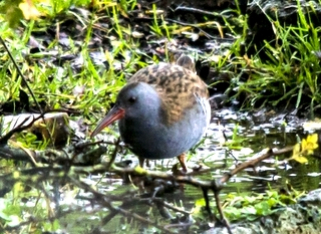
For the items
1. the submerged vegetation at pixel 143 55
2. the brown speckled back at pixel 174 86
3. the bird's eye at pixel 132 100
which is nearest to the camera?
the bird's eye at pixel 132 100

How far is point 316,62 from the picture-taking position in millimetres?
6602

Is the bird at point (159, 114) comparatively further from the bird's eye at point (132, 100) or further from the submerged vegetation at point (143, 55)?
the submerged vegetation at point (143, 55)

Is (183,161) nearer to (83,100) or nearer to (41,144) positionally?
(41,144)

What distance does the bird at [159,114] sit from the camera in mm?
4309

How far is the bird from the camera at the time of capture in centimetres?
431

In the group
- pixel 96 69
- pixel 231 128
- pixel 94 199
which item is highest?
pixel 94 199

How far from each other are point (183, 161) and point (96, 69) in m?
1.95

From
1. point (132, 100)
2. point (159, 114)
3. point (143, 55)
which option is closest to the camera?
point (132, 100)

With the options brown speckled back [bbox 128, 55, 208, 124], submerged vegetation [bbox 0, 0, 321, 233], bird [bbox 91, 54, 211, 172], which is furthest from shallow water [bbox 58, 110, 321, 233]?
brown speckled back [bbox 128, 55, 208, 124]

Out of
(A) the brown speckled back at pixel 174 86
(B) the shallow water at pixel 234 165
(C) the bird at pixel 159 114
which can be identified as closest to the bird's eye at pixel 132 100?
(C) the bird at pixel 159 114

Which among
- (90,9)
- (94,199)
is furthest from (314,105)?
(94,199)

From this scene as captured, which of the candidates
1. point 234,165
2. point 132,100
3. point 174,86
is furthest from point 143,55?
point 132,100

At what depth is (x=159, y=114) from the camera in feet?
14.6

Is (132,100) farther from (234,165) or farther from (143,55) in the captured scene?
(143,55)
